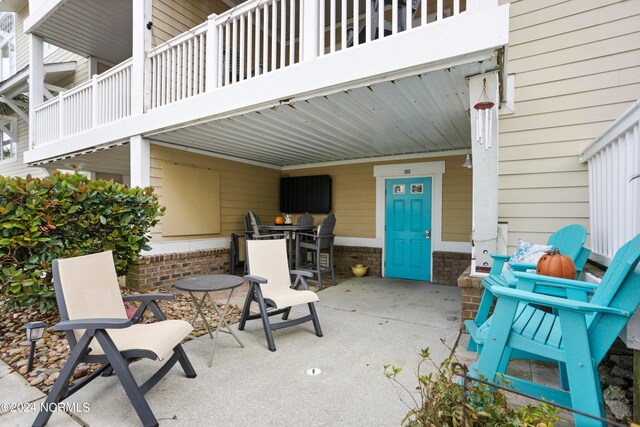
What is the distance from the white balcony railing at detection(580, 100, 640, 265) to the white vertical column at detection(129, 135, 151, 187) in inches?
225

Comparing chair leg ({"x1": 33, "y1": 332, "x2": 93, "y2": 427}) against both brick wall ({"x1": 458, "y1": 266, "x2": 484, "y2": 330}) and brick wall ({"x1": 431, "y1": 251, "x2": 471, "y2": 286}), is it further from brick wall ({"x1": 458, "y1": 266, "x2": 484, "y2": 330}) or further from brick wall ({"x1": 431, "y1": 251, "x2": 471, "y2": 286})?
brick wall ({"x1": 431, "y1": 251, "x2": 471, "y2": 286})

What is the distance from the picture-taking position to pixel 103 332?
1852 mm

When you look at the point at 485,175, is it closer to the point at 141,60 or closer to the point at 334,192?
the point at 334,192

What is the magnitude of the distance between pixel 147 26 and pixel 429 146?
5130mm

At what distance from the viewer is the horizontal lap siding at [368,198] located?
5.66m

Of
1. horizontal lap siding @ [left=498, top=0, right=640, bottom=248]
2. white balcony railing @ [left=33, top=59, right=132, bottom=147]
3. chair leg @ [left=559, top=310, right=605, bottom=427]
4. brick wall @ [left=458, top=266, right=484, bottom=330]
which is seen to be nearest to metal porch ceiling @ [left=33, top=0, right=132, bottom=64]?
white balcony railing @ [left=33, top=59, right=132, bottom=147]

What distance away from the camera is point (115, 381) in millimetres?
2324

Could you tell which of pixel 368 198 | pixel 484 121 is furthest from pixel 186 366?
pixel 368 198

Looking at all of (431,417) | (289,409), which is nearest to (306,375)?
(289,409)

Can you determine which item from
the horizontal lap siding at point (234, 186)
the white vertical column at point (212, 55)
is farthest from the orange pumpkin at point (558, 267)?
the horizontal lap siding at point (234, 186)

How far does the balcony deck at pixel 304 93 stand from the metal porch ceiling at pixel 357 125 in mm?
18

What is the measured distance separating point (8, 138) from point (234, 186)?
31.9 feet

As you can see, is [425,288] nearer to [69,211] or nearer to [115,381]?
[115,381]

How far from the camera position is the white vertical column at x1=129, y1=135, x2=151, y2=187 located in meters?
4.97
